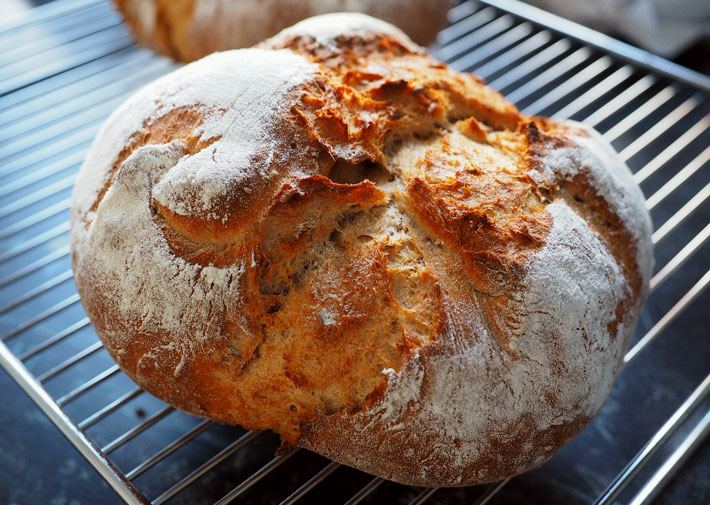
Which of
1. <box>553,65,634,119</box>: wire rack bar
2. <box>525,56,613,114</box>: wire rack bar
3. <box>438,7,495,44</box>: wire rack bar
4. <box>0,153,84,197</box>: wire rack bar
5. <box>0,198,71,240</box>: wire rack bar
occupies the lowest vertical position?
<box>553,65,634,119</box>: wire rack bar

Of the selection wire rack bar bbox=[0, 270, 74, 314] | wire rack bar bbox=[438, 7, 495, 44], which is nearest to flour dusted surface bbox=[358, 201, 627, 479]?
wire rack bar bbox=[0, 270, 74, 314]

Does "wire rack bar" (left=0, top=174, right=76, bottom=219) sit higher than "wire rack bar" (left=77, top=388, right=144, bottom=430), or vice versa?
"wire rack bar" (left=0, top=174, right=76, bottom=219)

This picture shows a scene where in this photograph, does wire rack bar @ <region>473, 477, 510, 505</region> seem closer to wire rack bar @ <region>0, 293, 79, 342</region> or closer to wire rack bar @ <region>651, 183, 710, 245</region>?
wire rack bar @ <region>651, 183, 710, 245</region>

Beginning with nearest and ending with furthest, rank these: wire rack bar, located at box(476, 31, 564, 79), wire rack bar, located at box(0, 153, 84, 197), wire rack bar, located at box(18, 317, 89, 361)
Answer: wire rack bar, located at box(18, 317, 89, 361) < wire rack bar, located at box(0, 153, 84, 197) < wire rack bar, located at box(476, 31, 564, 79)

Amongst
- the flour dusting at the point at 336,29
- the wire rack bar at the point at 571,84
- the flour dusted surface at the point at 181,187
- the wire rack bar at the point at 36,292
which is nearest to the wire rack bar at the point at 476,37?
the wire rack bar at the point at 571,84

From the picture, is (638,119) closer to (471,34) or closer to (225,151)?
(471,34)

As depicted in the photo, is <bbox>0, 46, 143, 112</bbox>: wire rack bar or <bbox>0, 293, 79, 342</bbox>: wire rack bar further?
<bbox>0, 46, 143, 112</bbox>: wire rack bar

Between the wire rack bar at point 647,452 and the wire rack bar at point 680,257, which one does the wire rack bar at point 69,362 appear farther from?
the wire rack bar at point 680,257
